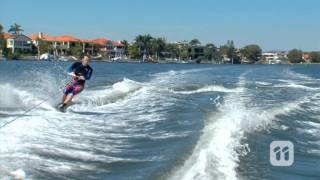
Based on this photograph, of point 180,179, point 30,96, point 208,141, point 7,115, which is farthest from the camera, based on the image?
point 30,96

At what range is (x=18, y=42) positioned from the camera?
125562mm

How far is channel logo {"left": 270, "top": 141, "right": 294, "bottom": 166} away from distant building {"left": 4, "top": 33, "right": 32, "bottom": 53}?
112m

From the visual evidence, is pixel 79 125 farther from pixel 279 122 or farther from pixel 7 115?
pixel 279 122

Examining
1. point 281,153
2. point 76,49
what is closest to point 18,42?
point 76,49

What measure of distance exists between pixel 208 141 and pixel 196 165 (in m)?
2.06

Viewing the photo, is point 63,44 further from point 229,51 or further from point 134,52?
point 229,51

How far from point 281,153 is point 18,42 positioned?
12038cm

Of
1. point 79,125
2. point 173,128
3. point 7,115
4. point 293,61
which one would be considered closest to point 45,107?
point 7,115

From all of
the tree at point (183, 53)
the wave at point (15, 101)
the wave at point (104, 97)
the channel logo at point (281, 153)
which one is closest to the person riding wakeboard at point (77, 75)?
the wave at point (15, 101)

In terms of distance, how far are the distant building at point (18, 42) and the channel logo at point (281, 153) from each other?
367 feet

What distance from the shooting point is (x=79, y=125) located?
11.9m

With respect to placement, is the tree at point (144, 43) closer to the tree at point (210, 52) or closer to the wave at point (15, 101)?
the tree at point (210, 52)

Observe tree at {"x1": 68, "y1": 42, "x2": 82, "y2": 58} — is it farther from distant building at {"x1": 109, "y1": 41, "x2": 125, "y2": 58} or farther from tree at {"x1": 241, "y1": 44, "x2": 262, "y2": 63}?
tree at {"x1": 241, "y1": 44, "x2": 262, "y2": 63}

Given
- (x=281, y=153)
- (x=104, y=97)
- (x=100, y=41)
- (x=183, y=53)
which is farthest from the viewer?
(x=183, y=53)
